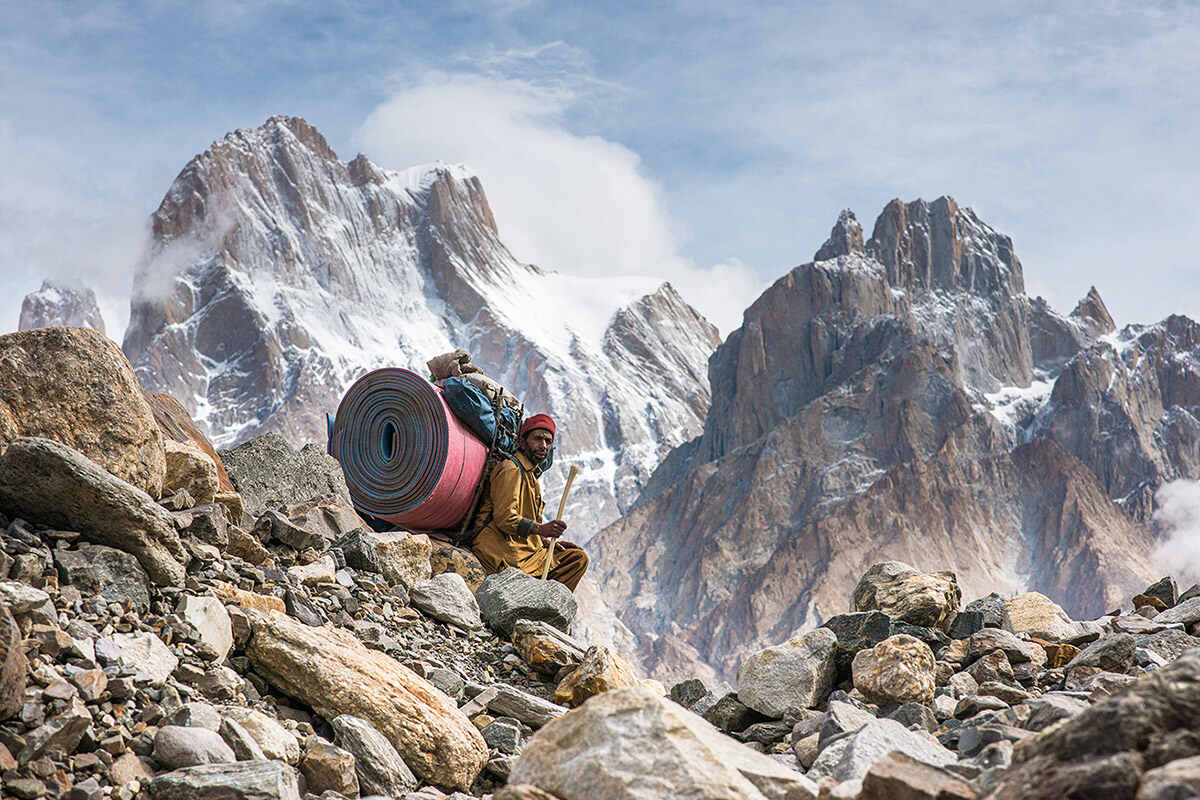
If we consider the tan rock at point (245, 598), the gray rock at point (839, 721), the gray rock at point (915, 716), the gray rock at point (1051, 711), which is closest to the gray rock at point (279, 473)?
the tan rock at point (245, 598)

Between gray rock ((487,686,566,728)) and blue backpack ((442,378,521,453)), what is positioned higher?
blue backpack ((442,378,521,453))

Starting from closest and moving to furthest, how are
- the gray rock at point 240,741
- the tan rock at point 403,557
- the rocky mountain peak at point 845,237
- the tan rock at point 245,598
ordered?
the gray rock at point 240,741, the tan rock at point 245,598, the tan rock at point 403,557, the rocky mountain peak at point 845,237

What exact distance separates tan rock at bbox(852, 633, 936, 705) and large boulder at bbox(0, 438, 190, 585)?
11.5 feet

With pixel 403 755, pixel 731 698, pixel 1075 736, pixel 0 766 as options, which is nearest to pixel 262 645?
pixel 403 755

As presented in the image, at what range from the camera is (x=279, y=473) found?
9.33m

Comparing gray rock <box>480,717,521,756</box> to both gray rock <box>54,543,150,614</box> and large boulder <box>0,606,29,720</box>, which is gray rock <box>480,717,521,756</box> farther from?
large boulder <box>0,606,29,720</box>

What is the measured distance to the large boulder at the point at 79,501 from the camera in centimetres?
510

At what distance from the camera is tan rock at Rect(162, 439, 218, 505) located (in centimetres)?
697

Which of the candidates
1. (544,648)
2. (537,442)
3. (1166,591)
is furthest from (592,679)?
(1166,591)

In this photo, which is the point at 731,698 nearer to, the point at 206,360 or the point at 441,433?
the point at 441,433

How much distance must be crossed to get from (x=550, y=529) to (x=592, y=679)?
3.26 m

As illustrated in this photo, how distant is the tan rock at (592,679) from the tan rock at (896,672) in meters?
1.28

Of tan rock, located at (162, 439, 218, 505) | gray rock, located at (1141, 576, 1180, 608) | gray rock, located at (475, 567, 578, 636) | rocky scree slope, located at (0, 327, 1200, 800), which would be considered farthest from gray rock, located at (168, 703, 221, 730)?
gray rock, located at (1141, 576, 1180, 608)

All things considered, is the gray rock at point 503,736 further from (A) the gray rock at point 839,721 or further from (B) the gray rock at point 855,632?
(B) the gray rock at point 855,632
